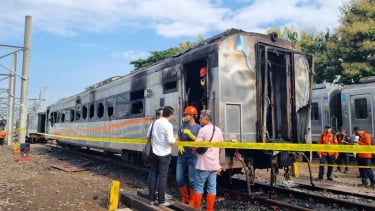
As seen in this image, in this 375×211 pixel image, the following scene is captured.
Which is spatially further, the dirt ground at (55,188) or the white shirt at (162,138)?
the dirt ground at (55,188)

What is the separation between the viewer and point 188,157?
612 cm

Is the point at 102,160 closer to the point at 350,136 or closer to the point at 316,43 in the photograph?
the point at 350,136

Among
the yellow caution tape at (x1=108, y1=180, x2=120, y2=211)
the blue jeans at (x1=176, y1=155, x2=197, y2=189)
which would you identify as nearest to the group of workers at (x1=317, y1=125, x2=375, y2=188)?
the blue jeans at (x1=176, y1=155, x2=197, y2=189)

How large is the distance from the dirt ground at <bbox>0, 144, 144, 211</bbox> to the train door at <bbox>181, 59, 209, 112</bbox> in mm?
2543

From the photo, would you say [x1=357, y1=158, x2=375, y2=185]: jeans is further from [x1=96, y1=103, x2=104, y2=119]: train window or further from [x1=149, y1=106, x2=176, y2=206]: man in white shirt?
[x1=96, y1=103, x2=104, y2=119]: train window

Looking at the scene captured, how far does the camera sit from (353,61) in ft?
65.5

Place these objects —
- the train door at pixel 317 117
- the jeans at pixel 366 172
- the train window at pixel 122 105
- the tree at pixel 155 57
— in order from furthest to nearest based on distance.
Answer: the tree at pixel 155 57 → the train door at pixel 317 117 → the train window at pixel 122 105 → the jeans at pixel 366 172

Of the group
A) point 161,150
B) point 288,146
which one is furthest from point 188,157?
point 288,146

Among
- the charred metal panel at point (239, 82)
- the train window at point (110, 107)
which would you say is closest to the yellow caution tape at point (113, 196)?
the charred metal panel at point (239, 82)

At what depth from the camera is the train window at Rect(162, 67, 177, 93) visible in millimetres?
7800

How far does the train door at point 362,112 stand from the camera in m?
13.3

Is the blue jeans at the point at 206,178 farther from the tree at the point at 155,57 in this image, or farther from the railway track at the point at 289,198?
the tree at the point at 155,57

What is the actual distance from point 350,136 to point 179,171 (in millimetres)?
10309

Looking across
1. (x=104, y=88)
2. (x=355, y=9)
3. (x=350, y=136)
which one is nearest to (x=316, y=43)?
(x=355, y=9)
